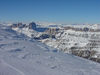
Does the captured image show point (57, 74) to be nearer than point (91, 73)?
Yes

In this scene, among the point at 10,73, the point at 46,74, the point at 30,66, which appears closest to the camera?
the point at 10,73

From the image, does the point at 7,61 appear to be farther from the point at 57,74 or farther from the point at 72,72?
the point at 72,72

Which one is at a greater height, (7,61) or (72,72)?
(7,61)

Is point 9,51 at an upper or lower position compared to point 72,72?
upper

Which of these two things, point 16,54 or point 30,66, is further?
point 16,54

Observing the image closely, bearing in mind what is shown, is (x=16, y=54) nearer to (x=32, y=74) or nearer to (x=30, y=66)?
(x=30, y=66)

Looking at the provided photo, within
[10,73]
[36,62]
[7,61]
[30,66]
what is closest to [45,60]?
[36,62]

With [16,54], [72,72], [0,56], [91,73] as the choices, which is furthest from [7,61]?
[91,73]

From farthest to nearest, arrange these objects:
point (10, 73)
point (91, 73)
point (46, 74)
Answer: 1. point (91, 73)
2. point (46, 74)
3. point (10, 73)

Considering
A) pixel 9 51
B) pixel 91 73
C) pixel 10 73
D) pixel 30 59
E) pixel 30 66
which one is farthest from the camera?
pixel 9 51
